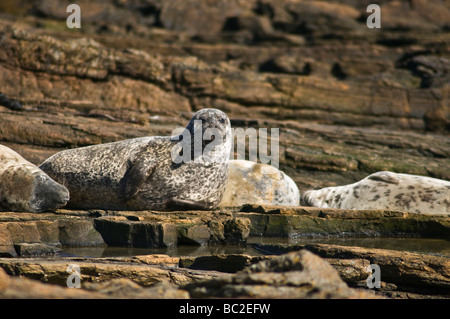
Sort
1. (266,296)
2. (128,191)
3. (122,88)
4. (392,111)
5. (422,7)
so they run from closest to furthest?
(266,296), (128,191), (122,88), (392,111), (422,7)

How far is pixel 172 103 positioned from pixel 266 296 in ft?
40.0

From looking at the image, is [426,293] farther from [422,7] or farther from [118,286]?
[422,7]

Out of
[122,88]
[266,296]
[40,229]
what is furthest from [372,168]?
[266,296]

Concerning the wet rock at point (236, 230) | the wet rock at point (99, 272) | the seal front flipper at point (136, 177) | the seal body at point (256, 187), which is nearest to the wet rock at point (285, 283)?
the wet rock at point (99, 272)

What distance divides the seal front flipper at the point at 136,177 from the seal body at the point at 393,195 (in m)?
3.27

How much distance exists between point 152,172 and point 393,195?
3.89 m

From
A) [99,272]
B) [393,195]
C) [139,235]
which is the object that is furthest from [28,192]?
[393,195]

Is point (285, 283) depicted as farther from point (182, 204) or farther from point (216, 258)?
point (182, 204)

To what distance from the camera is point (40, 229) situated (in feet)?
20.3

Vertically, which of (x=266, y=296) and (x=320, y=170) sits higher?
(x=266, y=296)

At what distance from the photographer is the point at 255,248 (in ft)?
20.0

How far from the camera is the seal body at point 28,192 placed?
23.2 ft

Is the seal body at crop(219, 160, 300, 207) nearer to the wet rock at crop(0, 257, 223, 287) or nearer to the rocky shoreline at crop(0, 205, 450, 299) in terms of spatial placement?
the rocky shoreline at crop(0, 205, 450, 299)

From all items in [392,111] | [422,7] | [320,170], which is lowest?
[320,170]
